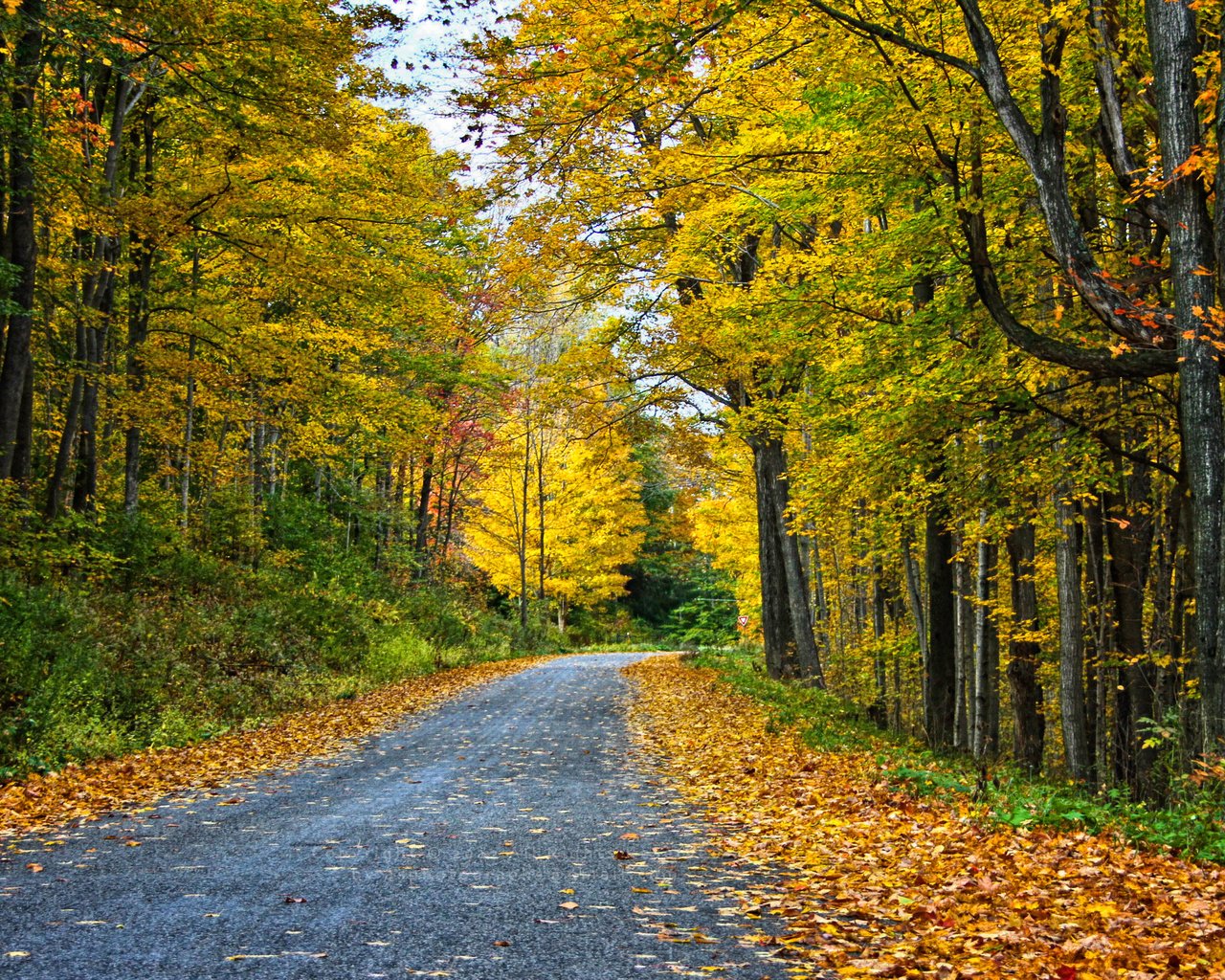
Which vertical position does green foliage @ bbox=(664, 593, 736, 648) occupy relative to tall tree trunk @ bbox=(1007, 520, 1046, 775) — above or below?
below

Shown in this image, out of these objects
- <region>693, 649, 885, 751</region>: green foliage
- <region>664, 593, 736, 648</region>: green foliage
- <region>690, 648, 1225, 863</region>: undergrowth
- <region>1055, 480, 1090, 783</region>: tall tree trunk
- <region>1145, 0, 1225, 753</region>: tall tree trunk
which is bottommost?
<region>664, 593, 736, 648</region>: green foliage

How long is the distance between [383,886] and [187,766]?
5180mm

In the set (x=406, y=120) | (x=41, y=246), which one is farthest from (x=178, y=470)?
(x=406, y=120)

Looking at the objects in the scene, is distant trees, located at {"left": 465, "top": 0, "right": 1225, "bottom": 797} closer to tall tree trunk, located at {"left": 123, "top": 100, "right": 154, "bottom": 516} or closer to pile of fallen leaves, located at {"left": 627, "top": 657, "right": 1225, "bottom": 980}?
pile of fallen leaves, located at {"left": 627, "top": 657, "right": 1225, "bottom": 980}

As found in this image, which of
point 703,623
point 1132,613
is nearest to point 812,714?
point 1132,613

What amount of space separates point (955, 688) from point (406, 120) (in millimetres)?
12819

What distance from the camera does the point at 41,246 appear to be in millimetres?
15734

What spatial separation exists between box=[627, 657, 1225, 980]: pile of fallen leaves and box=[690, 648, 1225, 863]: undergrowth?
205 mm

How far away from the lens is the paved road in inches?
155

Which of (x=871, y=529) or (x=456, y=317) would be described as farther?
(x=456, y=317)

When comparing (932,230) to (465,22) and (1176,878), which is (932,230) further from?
(1176,878)

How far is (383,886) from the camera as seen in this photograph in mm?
5059

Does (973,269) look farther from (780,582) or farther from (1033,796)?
(780,582)

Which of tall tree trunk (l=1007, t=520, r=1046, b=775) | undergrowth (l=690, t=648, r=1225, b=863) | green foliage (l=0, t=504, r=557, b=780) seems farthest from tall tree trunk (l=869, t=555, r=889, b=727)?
green foliage (l=0, t=504, r=557, b=780)
